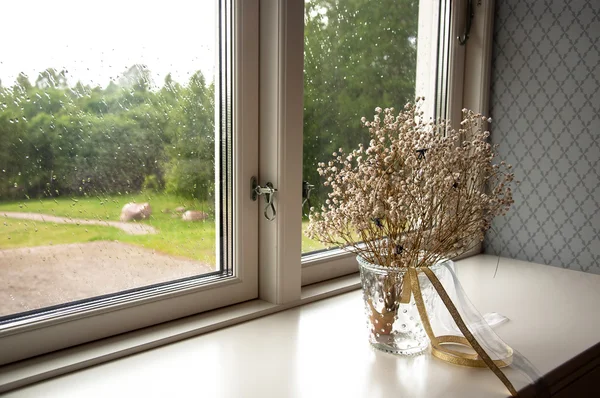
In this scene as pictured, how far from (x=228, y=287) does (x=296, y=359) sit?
307 mm

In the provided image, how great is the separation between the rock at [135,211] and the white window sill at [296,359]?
0.79ft

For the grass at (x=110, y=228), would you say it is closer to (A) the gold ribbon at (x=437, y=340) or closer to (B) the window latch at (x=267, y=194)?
(B) the window latch at (x=267, y=194)

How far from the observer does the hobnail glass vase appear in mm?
1170

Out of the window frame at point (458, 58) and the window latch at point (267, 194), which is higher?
the window frame at point (458, 58)

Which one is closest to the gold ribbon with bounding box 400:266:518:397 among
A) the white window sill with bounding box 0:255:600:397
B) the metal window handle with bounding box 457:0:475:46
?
→ the white window sill with bounding box 0:255:600:397

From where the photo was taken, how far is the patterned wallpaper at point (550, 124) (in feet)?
5.87

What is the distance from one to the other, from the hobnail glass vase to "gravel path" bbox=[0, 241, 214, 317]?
0.43m

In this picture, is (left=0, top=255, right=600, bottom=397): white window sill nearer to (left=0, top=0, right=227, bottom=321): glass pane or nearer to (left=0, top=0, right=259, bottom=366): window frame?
(left=0, top=0, right=259, bottom=366): window frame

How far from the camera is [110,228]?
119cm

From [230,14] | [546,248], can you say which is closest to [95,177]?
[230,14]

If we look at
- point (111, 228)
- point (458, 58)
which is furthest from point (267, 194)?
point (458, 58)

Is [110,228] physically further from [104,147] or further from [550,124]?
[550,124]

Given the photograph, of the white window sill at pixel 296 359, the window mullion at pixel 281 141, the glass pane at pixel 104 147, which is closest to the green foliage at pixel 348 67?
the window mullion at pixel 281 141

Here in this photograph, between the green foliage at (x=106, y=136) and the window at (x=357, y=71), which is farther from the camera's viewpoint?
the window at (x=357, y=71)
